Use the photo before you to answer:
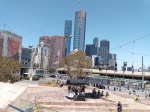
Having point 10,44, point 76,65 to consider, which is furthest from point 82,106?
point 10,44

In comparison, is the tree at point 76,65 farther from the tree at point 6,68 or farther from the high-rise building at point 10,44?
the high-rise building at point 10,44

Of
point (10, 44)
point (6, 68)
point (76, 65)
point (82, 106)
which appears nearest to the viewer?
point (82, 106)

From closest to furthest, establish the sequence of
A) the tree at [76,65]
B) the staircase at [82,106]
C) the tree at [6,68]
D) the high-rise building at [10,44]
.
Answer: the staircase at [82,106] → the tree at [6,68] → the tree at [76,65] → the high-rise building at [10,44]

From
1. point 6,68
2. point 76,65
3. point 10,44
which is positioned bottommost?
point 6,68

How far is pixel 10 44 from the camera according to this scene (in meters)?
72.5

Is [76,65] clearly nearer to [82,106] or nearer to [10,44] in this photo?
[10,44]

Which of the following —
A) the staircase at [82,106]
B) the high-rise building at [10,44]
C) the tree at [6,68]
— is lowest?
the staircase at [82,106]

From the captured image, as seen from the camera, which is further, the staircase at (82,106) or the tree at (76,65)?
the tree at (76,65)

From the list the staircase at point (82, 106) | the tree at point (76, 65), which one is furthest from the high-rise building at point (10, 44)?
the staircase at point (82, 106)

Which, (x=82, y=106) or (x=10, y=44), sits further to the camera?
(x=10, y=44)

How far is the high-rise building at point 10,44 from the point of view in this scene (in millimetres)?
69213

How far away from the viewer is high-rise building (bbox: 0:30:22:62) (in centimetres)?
6921

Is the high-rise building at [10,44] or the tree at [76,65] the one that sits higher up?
the high-rise building at [10,44]

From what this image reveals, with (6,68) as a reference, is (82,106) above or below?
below
